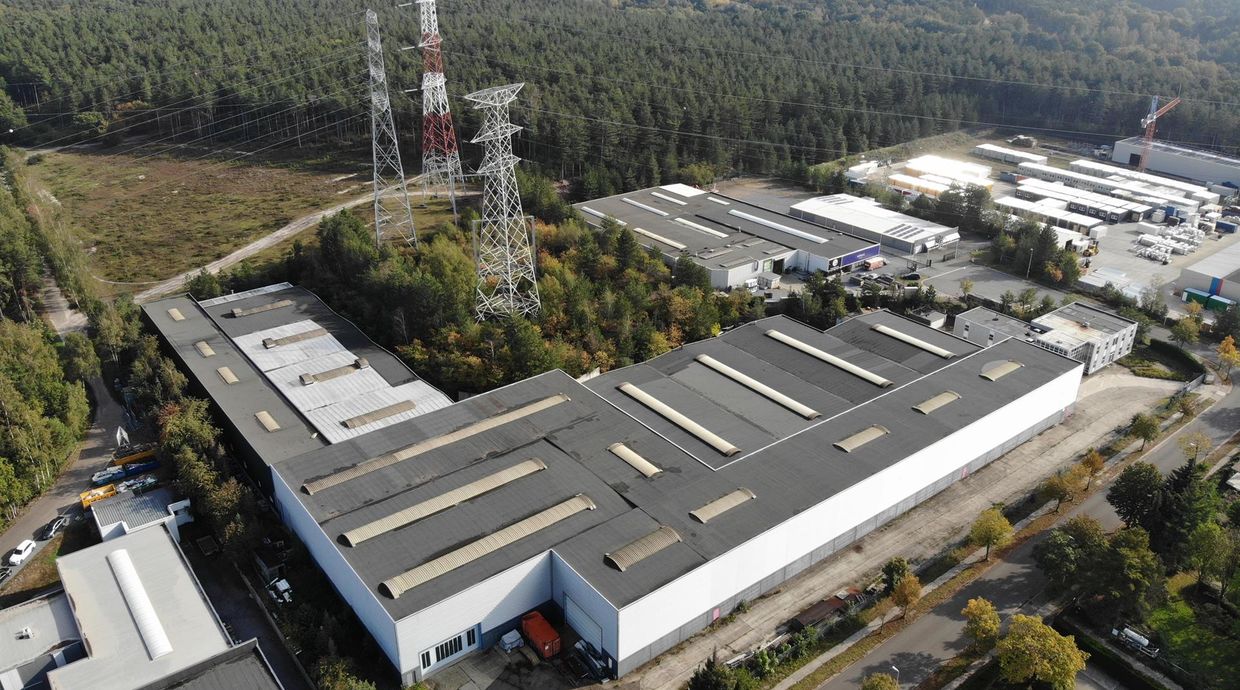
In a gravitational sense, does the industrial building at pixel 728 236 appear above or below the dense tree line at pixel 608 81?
below

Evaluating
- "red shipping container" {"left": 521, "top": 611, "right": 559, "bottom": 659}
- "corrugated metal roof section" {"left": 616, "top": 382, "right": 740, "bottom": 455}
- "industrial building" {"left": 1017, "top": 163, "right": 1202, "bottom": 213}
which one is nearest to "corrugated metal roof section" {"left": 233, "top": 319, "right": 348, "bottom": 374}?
"corrugated metal roof section" {"left": 616, "top": 382, "right": 740, "bottom": 455}

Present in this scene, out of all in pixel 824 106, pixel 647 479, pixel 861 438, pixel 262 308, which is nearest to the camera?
pixel 647 479

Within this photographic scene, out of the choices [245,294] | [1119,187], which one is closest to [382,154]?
[245,294]

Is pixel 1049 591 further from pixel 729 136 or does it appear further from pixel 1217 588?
pixel 729 136

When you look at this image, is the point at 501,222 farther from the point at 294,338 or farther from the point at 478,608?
the point at 478,608

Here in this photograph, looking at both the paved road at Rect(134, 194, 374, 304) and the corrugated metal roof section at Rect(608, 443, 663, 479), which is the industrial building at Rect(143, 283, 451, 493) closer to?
the corrugated metal roof section at Rect(608, 443, 663, 479)

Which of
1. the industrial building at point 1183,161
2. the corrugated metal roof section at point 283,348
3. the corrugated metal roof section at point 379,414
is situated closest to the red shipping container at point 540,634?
the corrugated metal roof section at point 379,414

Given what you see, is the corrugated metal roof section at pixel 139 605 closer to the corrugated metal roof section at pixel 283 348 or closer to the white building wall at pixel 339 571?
the white building wall at pixel 339 571
